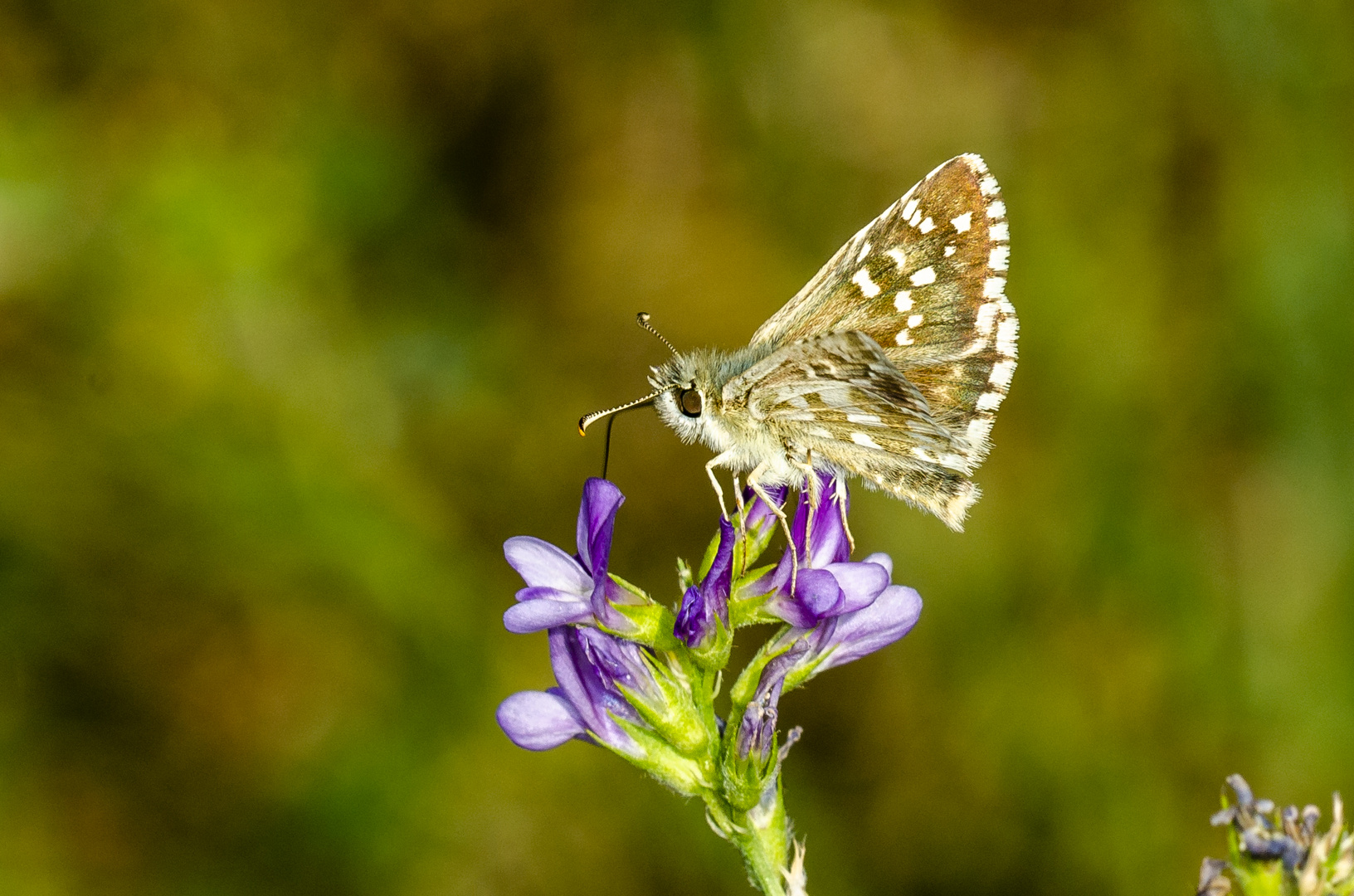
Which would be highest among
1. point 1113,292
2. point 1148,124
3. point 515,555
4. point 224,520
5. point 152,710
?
point 1148,124

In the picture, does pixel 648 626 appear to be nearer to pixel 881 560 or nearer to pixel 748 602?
pixel 748 602

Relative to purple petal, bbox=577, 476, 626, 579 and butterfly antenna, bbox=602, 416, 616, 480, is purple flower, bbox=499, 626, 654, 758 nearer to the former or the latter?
purple petal, bbox=577, 476, 626, 579

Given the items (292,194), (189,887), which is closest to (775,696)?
(189,887)

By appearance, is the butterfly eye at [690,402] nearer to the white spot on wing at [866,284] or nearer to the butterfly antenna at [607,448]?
the butterfly antenna at [607,448]

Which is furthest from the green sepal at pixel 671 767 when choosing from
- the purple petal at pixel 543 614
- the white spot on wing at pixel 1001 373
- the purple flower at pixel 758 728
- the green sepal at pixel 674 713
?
the white spot on wing at pixel 1001 373

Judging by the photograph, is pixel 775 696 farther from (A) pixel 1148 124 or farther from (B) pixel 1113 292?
(A) pixel 1148 124

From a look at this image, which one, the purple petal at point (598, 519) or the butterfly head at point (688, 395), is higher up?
the butterfly head at point (688, 395)
